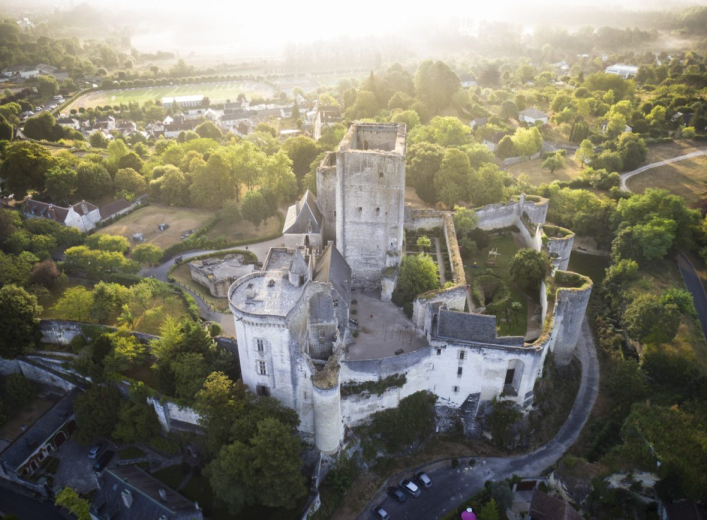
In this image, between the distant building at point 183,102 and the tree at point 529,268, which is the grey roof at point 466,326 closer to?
the tree at point 529,268

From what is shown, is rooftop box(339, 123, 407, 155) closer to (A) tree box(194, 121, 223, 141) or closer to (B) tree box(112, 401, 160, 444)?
(B) tree box(112, 401, 160, 444)

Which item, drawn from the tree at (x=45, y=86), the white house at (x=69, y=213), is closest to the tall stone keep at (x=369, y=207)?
the white house at (x=69, y=213)

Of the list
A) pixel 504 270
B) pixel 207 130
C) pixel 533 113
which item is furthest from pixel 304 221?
pixel 533 113

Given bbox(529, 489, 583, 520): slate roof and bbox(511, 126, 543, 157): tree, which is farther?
bbox(511, 126, 543, 157): tree

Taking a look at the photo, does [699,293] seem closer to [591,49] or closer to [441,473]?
[441,473]

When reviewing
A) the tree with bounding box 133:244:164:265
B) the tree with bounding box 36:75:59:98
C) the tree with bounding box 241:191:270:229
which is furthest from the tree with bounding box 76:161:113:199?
the tree with bounding box 36:75:59:98

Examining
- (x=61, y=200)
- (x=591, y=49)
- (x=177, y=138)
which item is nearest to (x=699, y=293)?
(x=61, y=200)
